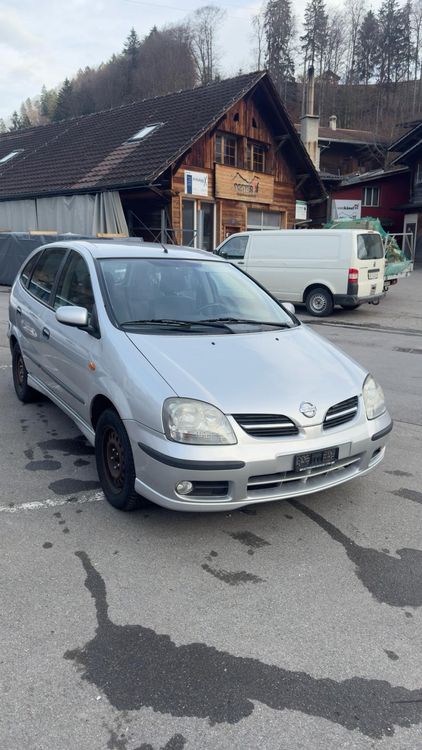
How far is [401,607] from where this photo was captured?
2.67 metres

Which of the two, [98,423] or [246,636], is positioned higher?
[98,423]

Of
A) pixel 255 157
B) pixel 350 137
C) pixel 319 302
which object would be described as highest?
pixel 350 137

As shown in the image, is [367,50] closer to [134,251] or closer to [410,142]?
[410,142]

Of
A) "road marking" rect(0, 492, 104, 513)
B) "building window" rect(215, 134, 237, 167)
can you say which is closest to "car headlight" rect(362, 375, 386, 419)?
"road marking" rect(0, 492, 104, 513)

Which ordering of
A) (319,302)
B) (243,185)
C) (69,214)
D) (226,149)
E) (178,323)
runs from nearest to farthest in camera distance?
(178,323) → (319,302) → (69,214) → (226,149) → (243,185)

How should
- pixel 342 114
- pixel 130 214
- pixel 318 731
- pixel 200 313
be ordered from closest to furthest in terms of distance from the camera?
pixel 318 731
pixel 200 313
pixel 130 214
pixel 342 114

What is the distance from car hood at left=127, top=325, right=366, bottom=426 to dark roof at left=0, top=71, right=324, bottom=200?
14.3 m

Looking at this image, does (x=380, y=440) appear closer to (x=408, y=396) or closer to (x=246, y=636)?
(x=246, y=636)

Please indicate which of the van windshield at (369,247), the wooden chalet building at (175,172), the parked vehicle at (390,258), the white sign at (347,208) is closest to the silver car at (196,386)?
the van windshield at (369,247)

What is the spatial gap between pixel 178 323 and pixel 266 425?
1.20 metres

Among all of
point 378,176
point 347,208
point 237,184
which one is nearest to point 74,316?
point 237,184

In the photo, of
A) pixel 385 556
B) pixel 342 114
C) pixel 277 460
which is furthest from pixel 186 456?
pixel 342 114

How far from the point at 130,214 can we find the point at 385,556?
17.9 m

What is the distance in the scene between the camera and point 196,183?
1909 centimetres
